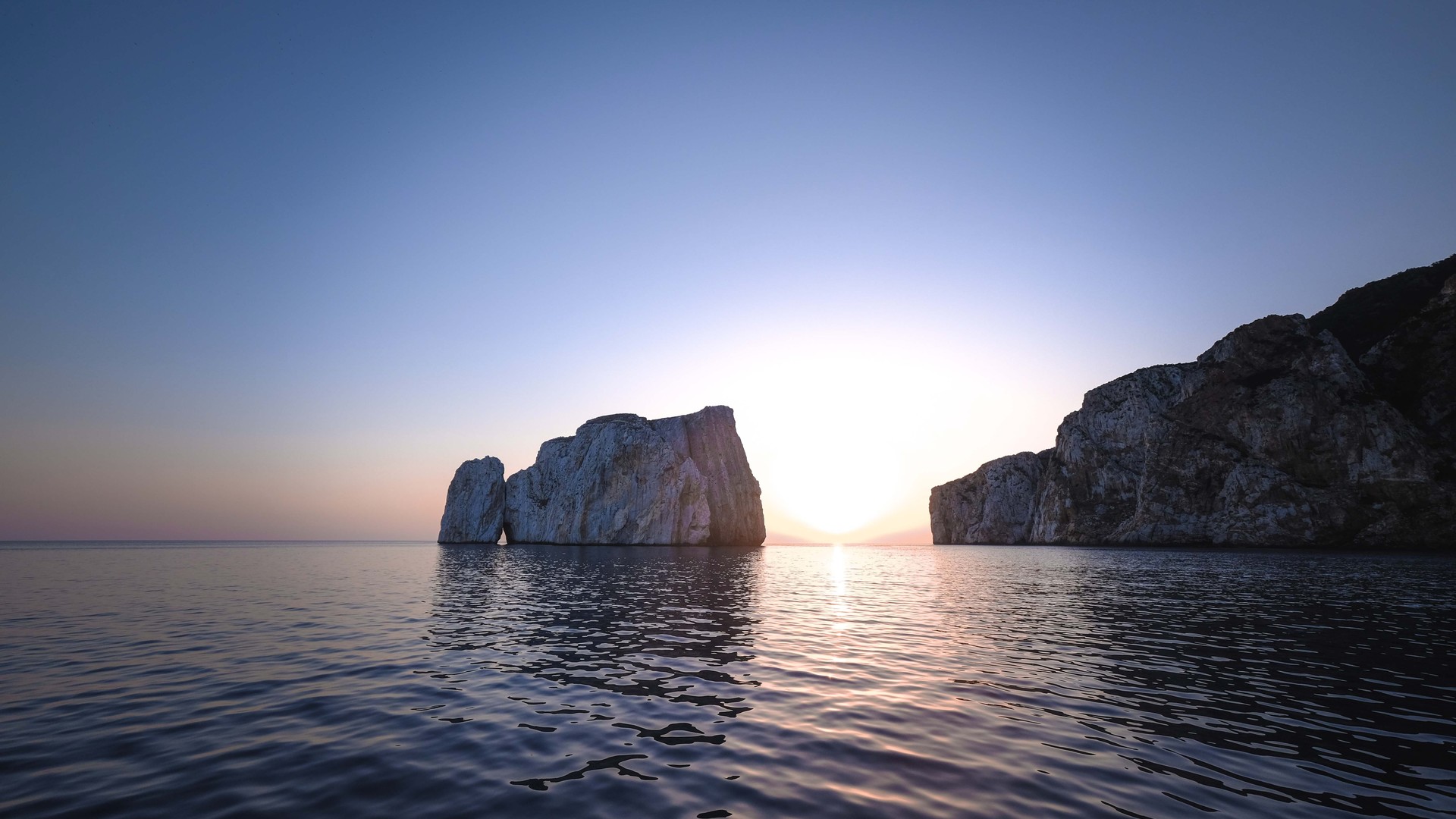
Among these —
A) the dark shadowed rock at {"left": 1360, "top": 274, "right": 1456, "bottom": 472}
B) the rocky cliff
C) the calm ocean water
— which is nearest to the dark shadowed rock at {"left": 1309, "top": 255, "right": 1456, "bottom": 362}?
the rocky cliff

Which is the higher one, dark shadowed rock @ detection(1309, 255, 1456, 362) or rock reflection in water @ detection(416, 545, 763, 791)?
dark shadowed rock @ detection(1309, 255, 1456, 362)

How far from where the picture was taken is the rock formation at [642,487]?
4429 inches

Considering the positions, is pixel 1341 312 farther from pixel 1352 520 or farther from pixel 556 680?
pixel 556 680

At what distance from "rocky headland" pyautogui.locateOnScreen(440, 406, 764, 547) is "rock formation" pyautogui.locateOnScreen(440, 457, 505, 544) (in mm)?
169

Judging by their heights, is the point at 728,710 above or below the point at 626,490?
below

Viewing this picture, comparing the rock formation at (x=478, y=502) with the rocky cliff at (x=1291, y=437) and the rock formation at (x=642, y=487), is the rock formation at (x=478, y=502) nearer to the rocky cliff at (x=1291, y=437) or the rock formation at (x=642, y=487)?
the rock formation at (x=642, y=487)

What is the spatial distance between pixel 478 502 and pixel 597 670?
126440mm

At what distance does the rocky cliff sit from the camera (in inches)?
3044

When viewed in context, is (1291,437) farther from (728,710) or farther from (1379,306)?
(728,710)

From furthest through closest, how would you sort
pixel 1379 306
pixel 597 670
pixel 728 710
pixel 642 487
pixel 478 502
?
1. pixel 478 502
2. pixel 642 487
3. pixel 1379 306
4. pixel 597 670
5. pixel 728 710

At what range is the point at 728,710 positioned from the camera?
1215 cm

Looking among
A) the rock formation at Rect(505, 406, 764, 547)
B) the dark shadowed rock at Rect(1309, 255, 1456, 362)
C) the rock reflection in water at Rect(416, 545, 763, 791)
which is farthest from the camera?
the rock formation at Rect(505, 406, 764, 547)

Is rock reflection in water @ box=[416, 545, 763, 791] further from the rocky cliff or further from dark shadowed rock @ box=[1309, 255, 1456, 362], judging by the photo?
dark shadowed rock @ box=[1309, 255, 1456, 362]

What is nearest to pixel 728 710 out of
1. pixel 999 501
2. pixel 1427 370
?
pixel 1427 370
